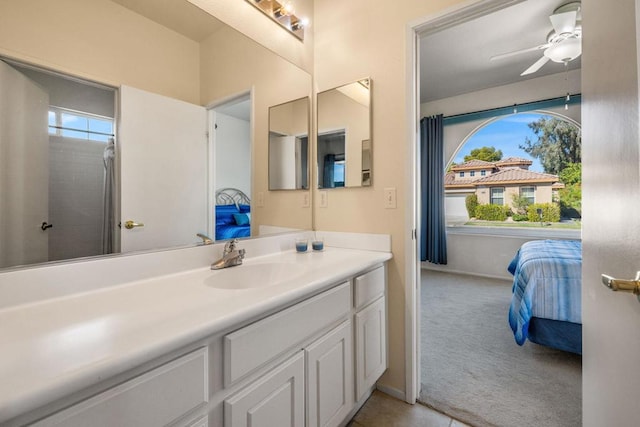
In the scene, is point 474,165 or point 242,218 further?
point 474,165

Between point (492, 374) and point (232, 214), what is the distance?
193cm

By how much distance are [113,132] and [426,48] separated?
313cm

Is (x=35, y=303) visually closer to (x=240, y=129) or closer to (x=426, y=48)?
(x=240, y=129)

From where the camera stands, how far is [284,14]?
1.74 m

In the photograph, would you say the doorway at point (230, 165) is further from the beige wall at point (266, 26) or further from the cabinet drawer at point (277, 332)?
the cabinet drawer at point (277, 332)

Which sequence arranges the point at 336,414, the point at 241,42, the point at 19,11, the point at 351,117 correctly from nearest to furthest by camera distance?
the point at 19,11, the point at 336,414, the point at 241,42, the point at 351,117

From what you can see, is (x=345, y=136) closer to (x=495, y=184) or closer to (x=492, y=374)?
(x=492, y=374)

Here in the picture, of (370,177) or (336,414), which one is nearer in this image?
(336,414)

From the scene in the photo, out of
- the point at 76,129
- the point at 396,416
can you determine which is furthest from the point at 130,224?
the point at 396,416

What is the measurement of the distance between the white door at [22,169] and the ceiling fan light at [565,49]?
349 cm

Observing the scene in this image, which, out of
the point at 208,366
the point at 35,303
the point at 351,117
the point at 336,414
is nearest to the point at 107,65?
the point at 35,303

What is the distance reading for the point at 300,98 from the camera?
1.92 m

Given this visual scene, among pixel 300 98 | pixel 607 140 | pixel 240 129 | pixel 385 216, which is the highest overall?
pixel 300 98

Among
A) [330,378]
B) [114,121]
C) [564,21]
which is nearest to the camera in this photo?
[114,121]
